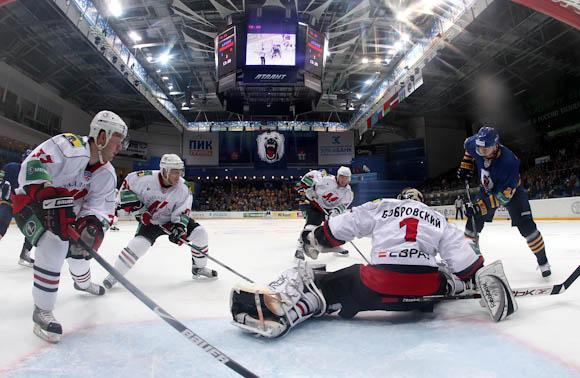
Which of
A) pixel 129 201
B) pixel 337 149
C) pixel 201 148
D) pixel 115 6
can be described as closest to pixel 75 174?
pixel 129 201

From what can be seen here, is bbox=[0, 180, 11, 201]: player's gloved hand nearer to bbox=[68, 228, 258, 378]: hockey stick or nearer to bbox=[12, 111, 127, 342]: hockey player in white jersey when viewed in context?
bbox=[12, 111, 127, 342]: hockey player in white jersey

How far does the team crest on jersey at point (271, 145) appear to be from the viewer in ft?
69.4

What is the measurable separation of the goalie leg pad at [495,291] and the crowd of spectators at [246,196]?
19695 millimetres

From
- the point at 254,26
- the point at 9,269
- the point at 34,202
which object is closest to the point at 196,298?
the point at 34,202

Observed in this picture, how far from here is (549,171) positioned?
13.7m

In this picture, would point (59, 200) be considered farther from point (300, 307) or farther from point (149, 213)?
point (149, 213)

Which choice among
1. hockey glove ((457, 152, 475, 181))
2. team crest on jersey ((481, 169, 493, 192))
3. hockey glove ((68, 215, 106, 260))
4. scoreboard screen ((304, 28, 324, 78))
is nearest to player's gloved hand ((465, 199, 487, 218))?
team crest on jersey ((481, 169, 493, 192))

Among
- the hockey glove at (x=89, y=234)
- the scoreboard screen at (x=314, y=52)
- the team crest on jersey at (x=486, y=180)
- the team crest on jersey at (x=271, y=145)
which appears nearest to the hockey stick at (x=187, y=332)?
the hockey glove at (x=89, y=234)

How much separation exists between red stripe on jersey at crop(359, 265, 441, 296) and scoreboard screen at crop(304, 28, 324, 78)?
897 centimetres

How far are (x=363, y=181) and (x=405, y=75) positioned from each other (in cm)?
774

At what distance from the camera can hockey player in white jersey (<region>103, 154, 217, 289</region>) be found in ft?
9.91

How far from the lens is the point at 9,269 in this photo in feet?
11.6

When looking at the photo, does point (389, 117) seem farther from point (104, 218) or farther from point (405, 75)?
point (104, 218)

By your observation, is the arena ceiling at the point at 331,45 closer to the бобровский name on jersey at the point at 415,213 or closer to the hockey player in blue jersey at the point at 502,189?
the hockey player in blue jersey at the point at 502,189
